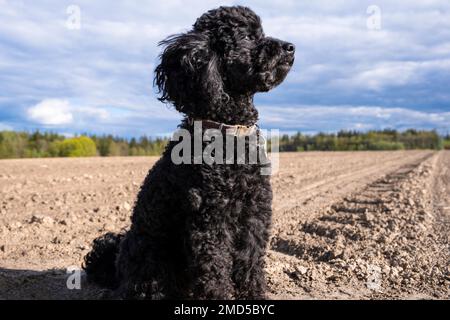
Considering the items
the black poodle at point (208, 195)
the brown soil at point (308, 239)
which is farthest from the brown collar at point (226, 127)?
the brown soil at point (308, 239)

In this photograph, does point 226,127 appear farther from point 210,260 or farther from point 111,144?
point 111,144

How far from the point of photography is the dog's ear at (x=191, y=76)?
4465mm

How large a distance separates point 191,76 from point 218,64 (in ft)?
0.97

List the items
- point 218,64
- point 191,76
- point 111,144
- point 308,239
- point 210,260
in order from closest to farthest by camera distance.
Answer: point 210,260 → point 191,76 → point 218,64 → point 308,239 → point 111,144

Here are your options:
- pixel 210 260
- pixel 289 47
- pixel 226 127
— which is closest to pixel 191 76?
pixel 226 127

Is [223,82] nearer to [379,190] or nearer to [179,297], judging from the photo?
[179,297]

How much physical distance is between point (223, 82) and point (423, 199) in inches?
324

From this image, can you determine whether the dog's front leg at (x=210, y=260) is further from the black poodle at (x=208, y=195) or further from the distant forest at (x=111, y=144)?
the distant forest at (x=111, y=144)

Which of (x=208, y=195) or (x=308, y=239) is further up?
(x=208, y=195)

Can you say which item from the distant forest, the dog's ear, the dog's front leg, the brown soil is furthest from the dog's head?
the distant forest

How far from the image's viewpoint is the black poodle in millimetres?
4355

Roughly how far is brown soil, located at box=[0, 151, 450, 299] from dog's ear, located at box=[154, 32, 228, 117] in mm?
2195

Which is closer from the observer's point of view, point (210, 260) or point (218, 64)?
point (210, 260)

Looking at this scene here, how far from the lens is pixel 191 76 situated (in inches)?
178
